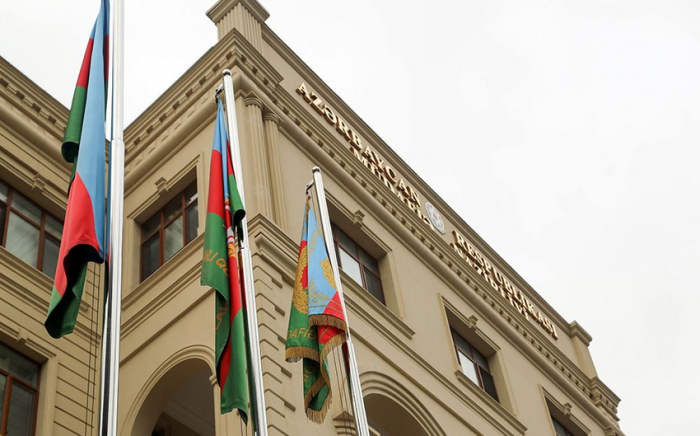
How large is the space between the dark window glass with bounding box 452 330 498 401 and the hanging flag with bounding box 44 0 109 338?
11968 mm

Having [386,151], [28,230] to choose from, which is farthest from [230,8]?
[28,230]

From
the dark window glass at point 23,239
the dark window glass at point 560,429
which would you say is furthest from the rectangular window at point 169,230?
the dark window glass at point 560,429

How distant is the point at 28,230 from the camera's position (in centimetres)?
1988

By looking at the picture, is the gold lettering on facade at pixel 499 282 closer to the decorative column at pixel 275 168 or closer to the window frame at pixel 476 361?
the window frame at pixel 476 361

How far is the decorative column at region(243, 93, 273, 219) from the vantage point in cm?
1832

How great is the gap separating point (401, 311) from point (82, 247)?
10.4 m

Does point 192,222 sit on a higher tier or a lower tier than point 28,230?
lower

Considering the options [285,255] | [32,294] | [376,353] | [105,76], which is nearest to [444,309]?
[376,353]

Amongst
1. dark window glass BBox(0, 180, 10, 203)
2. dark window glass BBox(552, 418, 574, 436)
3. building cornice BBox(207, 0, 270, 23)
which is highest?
building cornice BBox(207, 0, 270, 23)

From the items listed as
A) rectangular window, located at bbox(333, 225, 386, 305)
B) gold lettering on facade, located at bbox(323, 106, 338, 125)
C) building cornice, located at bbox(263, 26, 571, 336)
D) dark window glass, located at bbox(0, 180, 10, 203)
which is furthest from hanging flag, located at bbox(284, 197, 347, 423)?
gold lettering on facade, located at bbox(323, 106, 338, 125)

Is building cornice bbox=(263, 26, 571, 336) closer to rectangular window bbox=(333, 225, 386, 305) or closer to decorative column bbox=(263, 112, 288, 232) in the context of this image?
decorative column bbox=(263, 112, 288, 232)

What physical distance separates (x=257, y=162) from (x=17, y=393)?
5690 millimetres

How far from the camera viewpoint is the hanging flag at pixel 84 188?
1157 cm

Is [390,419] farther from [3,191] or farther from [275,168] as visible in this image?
[3,191]
